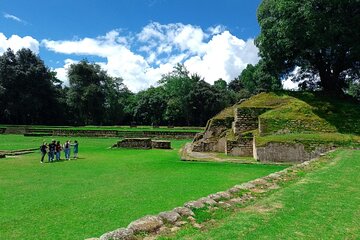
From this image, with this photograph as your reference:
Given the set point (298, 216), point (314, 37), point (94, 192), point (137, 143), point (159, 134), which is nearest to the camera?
point (298, 216)

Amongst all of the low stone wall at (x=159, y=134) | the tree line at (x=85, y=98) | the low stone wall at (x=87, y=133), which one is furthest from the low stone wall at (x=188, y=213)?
the tree line at (x=85, y=98)

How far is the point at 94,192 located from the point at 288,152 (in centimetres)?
944

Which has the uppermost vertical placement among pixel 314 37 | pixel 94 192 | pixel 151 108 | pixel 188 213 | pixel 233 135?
pixel 314 37

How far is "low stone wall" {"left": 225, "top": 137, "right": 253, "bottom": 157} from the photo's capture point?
60.2 ft

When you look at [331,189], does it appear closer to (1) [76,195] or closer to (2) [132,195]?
(2) [132,195]

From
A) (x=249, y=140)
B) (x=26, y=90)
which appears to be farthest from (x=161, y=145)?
(x=26, y=90)

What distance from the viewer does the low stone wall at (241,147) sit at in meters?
18.3

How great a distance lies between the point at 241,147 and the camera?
18469mm

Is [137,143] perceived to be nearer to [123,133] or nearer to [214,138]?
[214,138]

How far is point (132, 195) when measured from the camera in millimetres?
8922

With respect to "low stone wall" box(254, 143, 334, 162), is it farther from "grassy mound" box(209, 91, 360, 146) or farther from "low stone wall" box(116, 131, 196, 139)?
"low stone wall" box(116, 131, 196, 139)

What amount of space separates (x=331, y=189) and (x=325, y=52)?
18.9 meters

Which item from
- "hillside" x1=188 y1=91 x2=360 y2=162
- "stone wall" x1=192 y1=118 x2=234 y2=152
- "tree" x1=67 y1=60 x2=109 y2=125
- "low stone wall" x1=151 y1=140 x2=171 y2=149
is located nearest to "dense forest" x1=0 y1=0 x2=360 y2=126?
"tree" x1=67 y1=60 x2=109 y2=125

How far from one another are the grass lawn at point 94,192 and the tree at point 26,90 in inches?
1544
